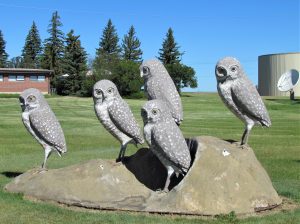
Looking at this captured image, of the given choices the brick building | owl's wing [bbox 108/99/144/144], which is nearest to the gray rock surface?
owl's wing [bbox 108/99/144/144]

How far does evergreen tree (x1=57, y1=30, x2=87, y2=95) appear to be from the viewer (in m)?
60.3

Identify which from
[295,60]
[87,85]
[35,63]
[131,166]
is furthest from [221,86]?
[35,63]

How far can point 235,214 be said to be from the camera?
6.66 meters

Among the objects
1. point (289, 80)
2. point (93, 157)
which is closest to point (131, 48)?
point (289, 80)

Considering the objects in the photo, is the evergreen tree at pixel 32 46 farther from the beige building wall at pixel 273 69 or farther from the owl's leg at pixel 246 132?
the owl's leg at pixel 246 132

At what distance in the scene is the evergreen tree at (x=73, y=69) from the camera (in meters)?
60.3

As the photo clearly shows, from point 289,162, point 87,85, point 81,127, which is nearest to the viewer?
point 289,162

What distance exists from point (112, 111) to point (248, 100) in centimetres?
225

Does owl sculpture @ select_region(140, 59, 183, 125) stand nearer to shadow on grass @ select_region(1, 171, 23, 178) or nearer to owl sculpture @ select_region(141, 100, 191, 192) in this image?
owl sculpture @ select_region(141, 100, 191, 192)

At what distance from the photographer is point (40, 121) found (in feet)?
27.3

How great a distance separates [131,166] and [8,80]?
52.0 metres

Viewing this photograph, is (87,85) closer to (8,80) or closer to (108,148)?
(8,80)

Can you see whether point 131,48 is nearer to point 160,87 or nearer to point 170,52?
point 170,52

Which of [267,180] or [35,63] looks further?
[35,63]
